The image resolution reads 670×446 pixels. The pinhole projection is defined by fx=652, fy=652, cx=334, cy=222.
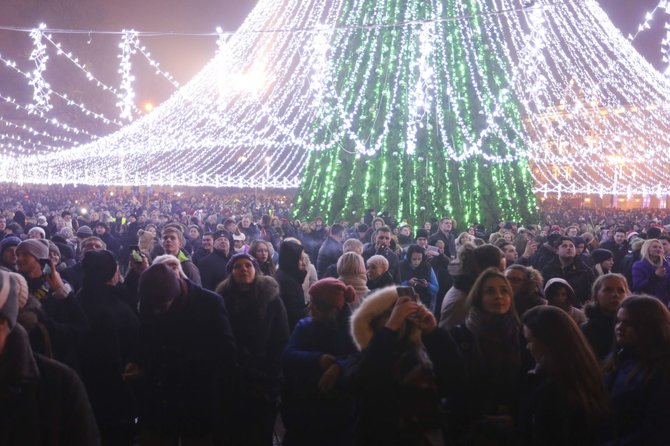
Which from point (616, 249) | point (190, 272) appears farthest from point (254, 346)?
point (616, 249)

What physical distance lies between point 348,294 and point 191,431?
1.21 meters

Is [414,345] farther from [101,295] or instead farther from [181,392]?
[101,295]

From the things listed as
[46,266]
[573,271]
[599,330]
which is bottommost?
[599,330]

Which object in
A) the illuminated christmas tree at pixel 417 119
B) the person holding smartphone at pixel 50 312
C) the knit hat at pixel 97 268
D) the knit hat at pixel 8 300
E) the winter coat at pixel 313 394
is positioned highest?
the illuminated christmas tree at pixel 417 119

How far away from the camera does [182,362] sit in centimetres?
375

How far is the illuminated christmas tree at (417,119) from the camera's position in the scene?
17.6m

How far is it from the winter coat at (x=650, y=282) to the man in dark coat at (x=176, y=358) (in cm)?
487

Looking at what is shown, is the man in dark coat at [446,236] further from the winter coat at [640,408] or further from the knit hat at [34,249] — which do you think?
the winter coat at [640,408]

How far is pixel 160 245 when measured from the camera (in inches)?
281

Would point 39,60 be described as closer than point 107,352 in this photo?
No

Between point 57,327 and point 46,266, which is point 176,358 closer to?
point 57,327

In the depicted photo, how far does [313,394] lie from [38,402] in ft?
5.44

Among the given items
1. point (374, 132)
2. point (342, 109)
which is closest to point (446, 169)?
point (374, 132)

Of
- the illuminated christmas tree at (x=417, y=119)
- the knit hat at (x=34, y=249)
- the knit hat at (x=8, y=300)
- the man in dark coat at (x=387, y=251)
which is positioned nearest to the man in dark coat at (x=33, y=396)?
the knit hat at (x=8, y=300)
